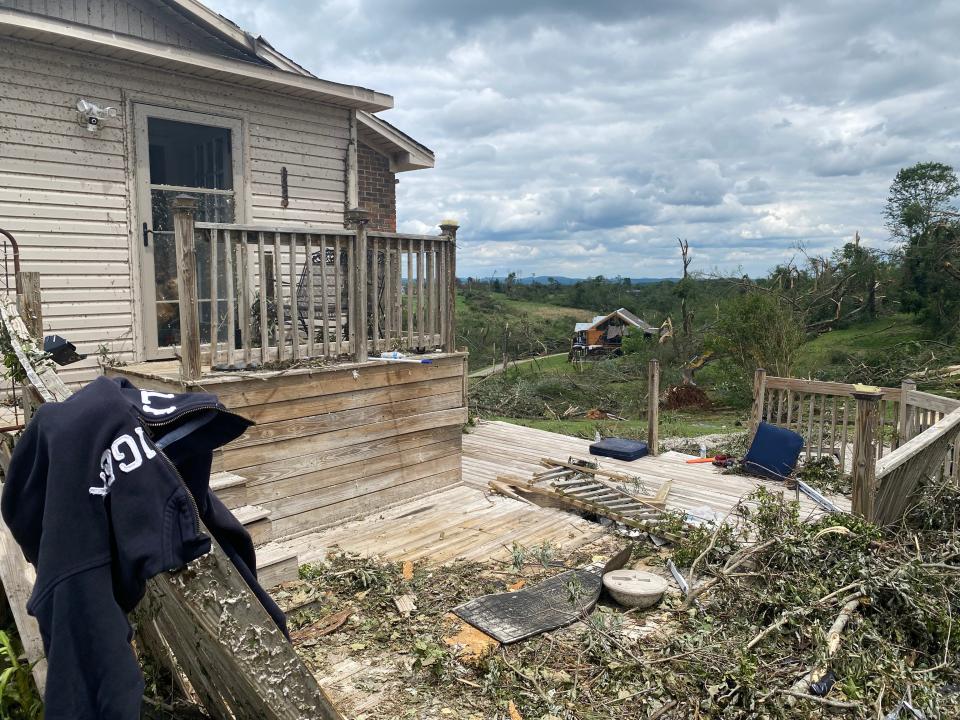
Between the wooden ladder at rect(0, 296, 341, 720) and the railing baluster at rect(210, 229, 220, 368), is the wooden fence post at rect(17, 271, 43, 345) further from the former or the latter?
the wooden ladder at rect(0, 296, 341, 720)

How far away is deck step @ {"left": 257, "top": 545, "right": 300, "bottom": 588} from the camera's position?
4.54 metres

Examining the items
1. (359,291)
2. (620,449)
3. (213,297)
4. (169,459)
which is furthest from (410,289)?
(169,459)

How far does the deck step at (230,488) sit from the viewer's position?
472cm

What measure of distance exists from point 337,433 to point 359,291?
126cm

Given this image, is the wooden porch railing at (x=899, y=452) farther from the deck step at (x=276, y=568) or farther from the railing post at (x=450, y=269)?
the deck step at (x=276, y=568)

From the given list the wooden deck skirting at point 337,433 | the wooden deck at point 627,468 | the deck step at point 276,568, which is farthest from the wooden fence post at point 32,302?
the wooden deck at point 627,468

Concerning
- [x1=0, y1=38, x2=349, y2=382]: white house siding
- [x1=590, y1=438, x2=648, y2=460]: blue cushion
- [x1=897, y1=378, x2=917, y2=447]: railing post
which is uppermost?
[x1=0, y1=38, x2=349, y2=382]: white house siding

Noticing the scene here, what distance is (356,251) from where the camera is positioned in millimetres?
6105

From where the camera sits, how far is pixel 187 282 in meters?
4.91

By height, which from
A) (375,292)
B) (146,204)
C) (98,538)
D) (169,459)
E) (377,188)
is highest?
(377,188)

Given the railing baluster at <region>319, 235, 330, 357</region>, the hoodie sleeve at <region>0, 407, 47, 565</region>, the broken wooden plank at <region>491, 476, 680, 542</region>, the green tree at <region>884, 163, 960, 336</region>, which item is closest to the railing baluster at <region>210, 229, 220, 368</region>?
the railing baluster at <region>319, 235, 330, 357</region>

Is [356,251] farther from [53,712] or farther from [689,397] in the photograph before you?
[689,397]

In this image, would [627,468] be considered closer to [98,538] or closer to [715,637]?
[715,637]

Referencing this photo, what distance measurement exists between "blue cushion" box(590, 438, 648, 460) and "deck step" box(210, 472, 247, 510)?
5.26m
